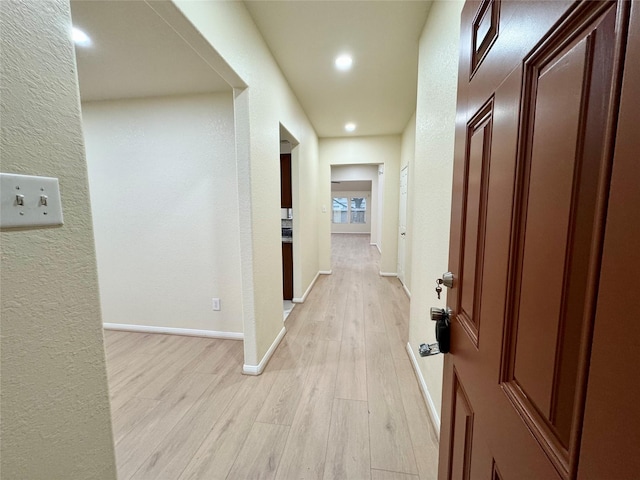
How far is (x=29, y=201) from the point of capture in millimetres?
571

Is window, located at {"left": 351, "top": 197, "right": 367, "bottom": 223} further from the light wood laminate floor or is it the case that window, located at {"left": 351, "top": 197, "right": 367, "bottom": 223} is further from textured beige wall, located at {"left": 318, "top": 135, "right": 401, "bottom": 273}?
the light wood laminate floor

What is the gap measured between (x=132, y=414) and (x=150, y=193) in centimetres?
183

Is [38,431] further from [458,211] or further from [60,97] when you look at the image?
[458,211]

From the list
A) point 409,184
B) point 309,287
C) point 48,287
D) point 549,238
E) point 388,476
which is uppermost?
point 409,184

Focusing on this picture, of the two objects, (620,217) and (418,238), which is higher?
(620,217)

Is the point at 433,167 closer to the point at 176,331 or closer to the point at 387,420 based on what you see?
the point at 387,420

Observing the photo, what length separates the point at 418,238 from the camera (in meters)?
2.04

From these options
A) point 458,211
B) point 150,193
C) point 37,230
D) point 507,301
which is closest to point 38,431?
point 37,230

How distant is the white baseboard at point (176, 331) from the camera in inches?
102

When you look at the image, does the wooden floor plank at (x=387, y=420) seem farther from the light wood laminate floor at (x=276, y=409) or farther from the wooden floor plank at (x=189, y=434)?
the wooden floor plank at (x=189, y=434)

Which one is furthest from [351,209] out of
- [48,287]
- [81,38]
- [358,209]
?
[48,287]

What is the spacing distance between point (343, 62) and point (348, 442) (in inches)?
111

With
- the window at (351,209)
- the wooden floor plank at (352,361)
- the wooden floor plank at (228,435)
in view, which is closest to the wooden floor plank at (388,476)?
the wooden floor plank at (352,361)

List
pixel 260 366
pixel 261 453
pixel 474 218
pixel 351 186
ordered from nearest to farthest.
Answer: pixel 474 218
pixel 261 453
pixel 260 366
pixel 351 186
